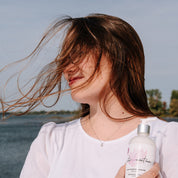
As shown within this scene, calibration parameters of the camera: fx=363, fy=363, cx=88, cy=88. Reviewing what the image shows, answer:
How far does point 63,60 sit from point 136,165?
31.8 inches

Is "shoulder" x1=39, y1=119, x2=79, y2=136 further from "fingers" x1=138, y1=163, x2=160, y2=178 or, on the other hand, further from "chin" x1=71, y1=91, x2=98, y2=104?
"fingers" x1=138, y1=163, x2=160, y2=178

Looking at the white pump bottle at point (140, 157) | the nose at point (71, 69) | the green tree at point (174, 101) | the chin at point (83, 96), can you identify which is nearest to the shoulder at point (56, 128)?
the chin at point (83, 96)

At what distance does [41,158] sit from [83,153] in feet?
0.81

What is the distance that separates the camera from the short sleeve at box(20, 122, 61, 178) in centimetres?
208

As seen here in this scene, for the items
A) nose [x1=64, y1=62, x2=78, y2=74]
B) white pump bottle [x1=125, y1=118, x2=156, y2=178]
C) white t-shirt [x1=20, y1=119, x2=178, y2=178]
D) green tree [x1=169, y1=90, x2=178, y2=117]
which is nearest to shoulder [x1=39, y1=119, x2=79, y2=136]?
white t-shirt [x1=20, y1=119, x2=178, y2=178]

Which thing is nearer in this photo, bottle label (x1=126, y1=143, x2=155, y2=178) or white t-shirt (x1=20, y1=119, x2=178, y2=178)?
bottle label (x1=126, y1=143, x2=155, y2=178)

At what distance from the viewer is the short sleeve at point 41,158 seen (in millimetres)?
2076

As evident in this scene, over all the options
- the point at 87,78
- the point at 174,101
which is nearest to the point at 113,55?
the point at 87,78

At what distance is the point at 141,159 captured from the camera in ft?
→ 5.05

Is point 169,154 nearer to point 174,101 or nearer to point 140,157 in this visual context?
point 140,157

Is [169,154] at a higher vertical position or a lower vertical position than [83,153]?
higher

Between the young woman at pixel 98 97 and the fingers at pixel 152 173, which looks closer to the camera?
the fingers at pixel 152 173

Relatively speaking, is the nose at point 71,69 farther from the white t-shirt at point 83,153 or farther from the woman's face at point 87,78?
the white t-shirt at point 83,153

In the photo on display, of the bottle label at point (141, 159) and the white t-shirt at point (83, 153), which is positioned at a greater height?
the bottle label at point (141, 159)
